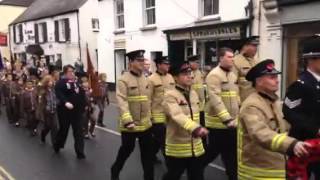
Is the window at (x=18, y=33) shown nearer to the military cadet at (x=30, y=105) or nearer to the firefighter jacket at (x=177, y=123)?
the military cadet at (x=30, y=105)

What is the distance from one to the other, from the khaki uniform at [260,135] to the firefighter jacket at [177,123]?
100 centimetres

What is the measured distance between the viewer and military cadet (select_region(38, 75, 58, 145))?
953cm

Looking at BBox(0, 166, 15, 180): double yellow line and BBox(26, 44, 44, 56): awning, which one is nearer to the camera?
BBox(0, 166, 15, 180): double yellow line

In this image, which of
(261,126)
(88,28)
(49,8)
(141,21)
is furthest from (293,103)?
(49,8)

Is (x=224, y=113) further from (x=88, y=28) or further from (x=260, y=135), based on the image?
(x=88, y=28)

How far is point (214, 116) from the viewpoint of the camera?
6.27 meters

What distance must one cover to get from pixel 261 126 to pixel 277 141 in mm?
218

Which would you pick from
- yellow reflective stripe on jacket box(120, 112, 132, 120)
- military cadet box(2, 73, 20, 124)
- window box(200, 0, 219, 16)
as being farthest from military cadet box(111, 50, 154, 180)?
window box(200, 0, 219, 16)

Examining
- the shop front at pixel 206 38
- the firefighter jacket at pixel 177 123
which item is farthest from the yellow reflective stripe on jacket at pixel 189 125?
the shop front at pixel 206 38

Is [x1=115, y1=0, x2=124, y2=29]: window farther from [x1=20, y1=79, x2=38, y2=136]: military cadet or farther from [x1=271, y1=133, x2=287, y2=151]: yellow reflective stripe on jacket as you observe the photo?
[x1=271, y1=133, x2=287, y2=151]: yellow reflective stripe on jacket

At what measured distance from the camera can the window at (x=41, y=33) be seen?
3541cm

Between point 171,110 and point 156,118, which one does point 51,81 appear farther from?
point 171,110

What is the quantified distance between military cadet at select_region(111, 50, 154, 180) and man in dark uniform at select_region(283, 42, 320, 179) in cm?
261

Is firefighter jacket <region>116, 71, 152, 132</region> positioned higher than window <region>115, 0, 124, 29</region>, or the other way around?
window <region>115, 0, 124, 29</region>
